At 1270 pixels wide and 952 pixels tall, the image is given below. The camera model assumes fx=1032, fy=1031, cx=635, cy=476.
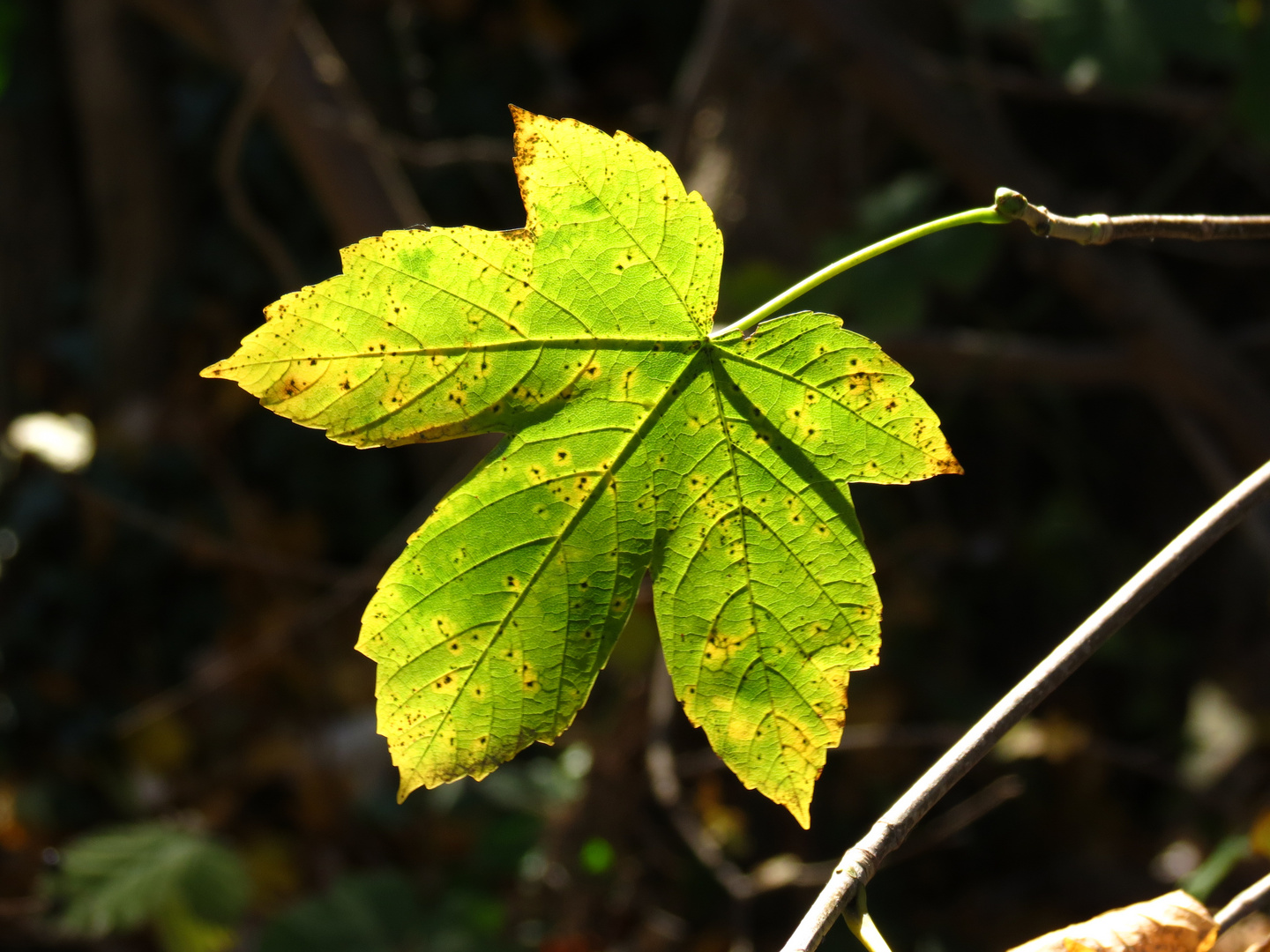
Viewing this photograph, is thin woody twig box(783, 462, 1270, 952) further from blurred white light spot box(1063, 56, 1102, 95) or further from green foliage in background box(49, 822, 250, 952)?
green foliage in background box(49, 822, 250, 952)

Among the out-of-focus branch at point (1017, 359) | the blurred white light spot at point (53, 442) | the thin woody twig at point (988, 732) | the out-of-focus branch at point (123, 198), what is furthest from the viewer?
the out-of-focus branch at point (123, 198)

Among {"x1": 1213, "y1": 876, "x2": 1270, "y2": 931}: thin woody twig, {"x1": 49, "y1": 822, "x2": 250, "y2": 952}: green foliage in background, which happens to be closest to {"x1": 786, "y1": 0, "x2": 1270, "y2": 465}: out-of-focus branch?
{"x1": 1213, "y1": 876, "x2": 1270, "y2": 931}: thin woody twig

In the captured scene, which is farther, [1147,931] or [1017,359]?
[1017,359]

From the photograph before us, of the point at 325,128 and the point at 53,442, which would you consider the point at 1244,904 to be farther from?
the point at 53,442

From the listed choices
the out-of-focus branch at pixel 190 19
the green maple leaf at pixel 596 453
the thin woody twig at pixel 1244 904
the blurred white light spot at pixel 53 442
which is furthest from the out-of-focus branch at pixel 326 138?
the thin woody twig at pixel 1244 904

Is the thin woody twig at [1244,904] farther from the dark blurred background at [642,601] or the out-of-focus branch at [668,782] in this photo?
the out-of-focus branch at [668,782]

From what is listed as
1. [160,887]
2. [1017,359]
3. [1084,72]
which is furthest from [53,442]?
[1084,72]
